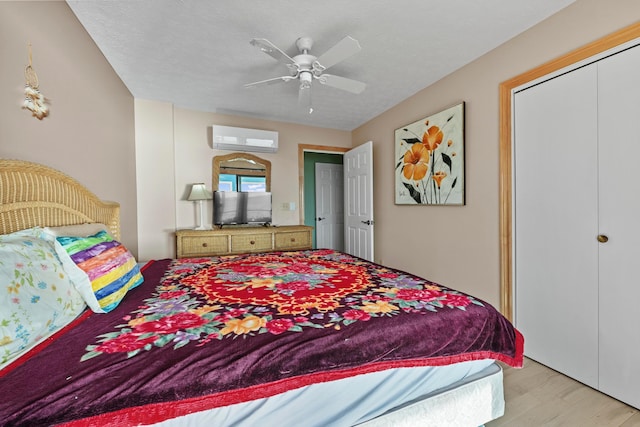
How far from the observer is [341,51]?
182cm

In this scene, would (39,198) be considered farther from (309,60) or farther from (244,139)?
(244,139)

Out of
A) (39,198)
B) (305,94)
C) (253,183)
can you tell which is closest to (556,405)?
(305,94)

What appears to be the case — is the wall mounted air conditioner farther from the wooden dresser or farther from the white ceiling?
the wooden dresser

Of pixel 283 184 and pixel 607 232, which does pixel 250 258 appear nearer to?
pixel 283 184

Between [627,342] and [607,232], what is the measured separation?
0.65 meters

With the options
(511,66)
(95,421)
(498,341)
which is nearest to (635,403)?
(498,341)

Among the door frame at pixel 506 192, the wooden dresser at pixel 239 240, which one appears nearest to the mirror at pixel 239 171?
the wooden dresser at pixel 239 240

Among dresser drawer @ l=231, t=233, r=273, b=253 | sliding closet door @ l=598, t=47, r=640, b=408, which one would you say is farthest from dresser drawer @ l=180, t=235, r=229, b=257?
sliding closet door @ l=598, t=47, r=640, b=408

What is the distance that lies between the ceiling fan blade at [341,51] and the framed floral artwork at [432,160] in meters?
1.36

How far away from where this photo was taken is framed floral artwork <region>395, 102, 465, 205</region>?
2.62m

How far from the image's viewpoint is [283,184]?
13.5ft

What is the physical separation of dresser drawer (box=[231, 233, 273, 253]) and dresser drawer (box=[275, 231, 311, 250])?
0.37 feet

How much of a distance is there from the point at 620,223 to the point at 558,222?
1.06 feet

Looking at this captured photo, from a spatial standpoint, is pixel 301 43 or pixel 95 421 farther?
pixel 301 43
